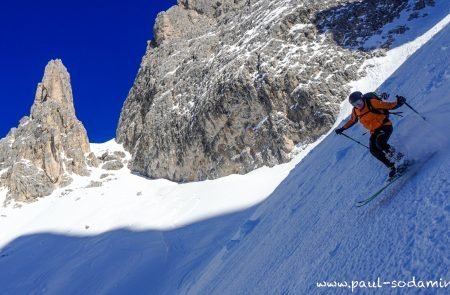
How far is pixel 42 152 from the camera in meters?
60.5

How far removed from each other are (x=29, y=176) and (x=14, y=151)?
253 inches

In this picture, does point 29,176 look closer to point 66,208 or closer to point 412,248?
point 66,208

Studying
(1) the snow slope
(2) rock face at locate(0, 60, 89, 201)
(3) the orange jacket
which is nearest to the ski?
(1) the snow slope

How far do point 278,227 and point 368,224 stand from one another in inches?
234

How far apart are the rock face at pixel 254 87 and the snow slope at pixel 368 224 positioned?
28109 mm

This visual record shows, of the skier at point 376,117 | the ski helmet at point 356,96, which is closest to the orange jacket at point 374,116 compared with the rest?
Result: the skier at point 376,117

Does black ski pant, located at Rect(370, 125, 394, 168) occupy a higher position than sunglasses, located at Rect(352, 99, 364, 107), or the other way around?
sunglasses, located at Rect(352, 99, 364, 107)

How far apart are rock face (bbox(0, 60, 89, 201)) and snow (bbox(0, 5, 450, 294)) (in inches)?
302

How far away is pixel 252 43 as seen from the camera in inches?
1954

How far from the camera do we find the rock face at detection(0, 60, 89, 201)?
2271 inches

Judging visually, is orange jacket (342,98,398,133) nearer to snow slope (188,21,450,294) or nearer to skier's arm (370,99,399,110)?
skier's arm (370,99,399,110)

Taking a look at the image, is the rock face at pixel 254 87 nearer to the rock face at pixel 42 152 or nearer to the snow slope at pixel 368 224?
the rock face at pixel 42 152

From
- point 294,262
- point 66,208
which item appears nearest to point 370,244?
point 294,262

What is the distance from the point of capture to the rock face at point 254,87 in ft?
133
